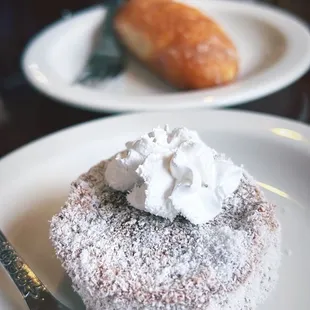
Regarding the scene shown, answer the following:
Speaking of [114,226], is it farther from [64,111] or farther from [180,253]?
[64,111]

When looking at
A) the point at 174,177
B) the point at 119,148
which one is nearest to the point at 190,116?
the point at 119,148

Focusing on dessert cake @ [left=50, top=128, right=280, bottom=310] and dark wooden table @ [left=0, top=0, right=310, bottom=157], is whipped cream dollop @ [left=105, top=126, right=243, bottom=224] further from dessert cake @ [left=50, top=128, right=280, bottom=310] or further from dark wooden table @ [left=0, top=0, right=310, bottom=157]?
dark wooden table @ [left=0, top=0, right=310, bottom=157]

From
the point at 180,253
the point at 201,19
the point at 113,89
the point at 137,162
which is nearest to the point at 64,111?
the point at 113,89

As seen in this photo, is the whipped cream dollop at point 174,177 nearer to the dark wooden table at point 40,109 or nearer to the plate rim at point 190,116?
the plate rim at point 190,116

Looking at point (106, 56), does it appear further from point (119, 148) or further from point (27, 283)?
point (27, 283)

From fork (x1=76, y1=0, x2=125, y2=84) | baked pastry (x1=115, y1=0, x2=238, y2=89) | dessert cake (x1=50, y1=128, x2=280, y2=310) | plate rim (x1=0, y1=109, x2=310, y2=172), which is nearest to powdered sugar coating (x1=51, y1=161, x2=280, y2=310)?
dessert cake (x1=50, y1=128, x2=280, y2=310)
